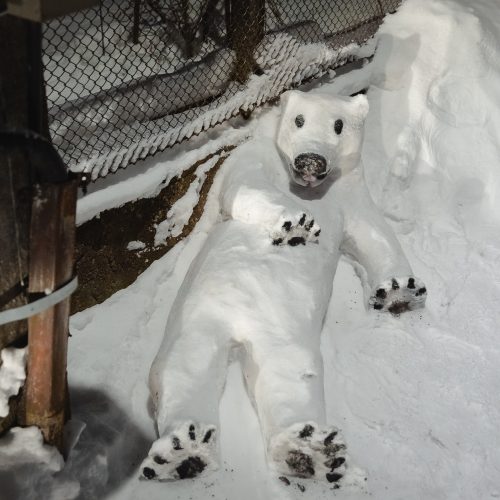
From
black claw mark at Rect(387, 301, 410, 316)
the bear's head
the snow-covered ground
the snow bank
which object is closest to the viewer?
the snow bank

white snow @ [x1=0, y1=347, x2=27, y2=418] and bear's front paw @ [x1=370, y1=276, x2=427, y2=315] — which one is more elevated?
white snow @ [x1=0, y1=347, x2=27, y2=418]

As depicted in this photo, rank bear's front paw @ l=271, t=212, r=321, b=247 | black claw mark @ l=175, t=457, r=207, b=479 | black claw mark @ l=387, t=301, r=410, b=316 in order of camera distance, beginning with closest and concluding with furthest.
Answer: black claw mark @ l=175, t=457, r=207, b=479, bear's front paw @ l=271, t=212, r=321, b=247, black claw mark @ l=387, t=301, r=410, b=316

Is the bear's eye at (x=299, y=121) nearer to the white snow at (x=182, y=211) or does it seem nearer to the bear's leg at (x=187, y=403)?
the white snow at (x=182, y=211)

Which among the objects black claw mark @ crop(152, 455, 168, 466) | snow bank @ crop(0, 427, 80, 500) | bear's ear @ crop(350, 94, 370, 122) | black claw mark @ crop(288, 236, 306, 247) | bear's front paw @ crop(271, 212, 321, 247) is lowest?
snow bank @ crop(0, 427, 80, 500)

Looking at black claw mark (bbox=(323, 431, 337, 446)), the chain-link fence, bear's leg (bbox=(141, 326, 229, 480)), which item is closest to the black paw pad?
black claw mark (bbox=(323, 431, 337, 446))

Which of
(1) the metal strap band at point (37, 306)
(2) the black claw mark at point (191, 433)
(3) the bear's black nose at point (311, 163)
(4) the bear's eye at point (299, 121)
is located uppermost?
(4) the bear's eye at point (299, 121)

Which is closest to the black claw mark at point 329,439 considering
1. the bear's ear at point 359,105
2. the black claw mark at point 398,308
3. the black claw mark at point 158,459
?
the black claw mark at point 158,459

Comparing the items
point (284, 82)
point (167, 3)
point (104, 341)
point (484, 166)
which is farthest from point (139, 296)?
point (484, 166)

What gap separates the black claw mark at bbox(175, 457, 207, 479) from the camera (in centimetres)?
271

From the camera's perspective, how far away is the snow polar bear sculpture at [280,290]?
9.16ft

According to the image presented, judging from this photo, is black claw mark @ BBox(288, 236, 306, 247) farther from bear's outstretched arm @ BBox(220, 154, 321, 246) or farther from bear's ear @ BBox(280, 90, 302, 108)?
bear's ear @ BBox(280, 90, 302, 108)

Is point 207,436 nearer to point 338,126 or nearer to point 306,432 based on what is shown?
point 306,432

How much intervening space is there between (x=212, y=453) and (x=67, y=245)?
111 centimetres

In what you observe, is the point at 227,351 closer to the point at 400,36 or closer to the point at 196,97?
the point at 196,97
